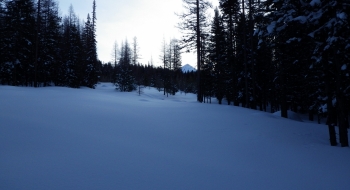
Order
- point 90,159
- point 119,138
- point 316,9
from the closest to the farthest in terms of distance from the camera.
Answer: point 90,159
point 119,138
point 316,9

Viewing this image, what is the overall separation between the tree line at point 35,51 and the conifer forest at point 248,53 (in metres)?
0.10

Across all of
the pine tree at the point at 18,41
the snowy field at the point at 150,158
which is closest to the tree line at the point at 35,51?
the pine tree at the point at 18,41

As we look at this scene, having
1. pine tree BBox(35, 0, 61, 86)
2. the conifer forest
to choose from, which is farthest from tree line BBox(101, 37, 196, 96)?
pine tree BBox(35, 0, 61, 86)

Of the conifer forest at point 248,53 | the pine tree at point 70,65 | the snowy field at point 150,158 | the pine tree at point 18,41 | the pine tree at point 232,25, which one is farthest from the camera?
the pine tree at point 70,65

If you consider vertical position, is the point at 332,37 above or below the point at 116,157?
above

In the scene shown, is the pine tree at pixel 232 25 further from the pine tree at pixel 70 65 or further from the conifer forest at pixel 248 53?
the pine tree at pixel 70 65

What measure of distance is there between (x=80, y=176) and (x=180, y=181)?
5.62 feet

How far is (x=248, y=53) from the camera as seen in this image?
2075cm

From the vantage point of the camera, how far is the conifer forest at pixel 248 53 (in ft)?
21.5

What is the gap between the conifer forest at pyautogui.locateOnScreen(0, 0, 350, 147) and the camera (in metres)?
6.55

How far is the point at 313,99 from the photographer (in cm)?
1930

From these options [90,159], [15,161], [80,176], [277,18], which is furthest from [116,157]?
[277,18]

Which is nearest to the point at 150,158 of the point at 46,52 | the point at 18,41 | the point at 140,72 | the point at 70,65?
the point at 18,41

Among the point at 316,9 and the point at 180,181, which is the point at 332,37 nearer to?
the point at 316,9
